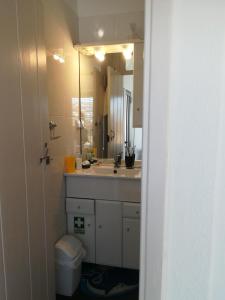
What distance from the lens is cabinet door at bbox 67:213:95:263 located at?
6.82 ft

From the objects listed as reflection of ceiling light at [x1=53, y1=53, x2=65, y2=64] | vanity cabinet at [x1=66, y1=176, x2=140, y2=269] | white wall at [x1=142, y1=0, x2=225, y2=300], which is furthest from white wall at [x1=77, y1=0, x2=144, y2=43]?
white wall at [x1=142, y1=0, x2=225, y2=300]

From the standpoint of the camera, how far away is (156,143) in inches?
23.4

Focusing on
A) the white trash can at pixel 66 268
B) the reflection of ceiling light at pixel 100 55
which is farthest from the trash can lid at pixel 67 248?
the reflection of ceiling light at pixel 100 55

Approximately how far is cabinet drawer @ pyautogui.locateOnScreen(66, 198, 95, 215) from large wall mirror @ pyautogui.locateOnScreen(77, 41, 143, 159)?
1.90ft

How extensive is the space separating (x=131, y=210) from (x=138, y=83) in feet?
3.70

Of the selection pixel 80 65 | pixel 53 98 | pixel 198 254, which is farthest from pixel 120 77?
pixel 198 254

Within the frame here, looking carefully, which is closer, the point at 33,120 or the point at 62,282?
the point at 33,120

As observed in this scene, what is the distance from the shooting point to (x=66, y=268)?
172cm

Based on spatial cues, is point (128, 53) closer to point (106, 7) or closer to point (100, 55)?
point (100, 55)

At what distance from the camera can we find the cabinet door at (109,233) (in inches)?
78.7

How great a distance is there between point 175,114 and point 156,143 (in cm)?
8

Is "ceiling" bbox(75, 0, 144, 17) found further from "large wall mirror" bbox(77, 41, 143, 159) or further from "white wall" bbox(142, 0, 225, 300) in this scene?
"white wall" bbox(142, 0, 225, 300)

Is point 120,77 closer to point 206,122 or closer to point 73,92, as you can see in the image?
point 73,92

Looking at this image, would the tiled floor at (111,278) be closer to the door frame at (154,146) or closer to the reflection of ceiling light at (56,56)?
the door frame at (154,146)
